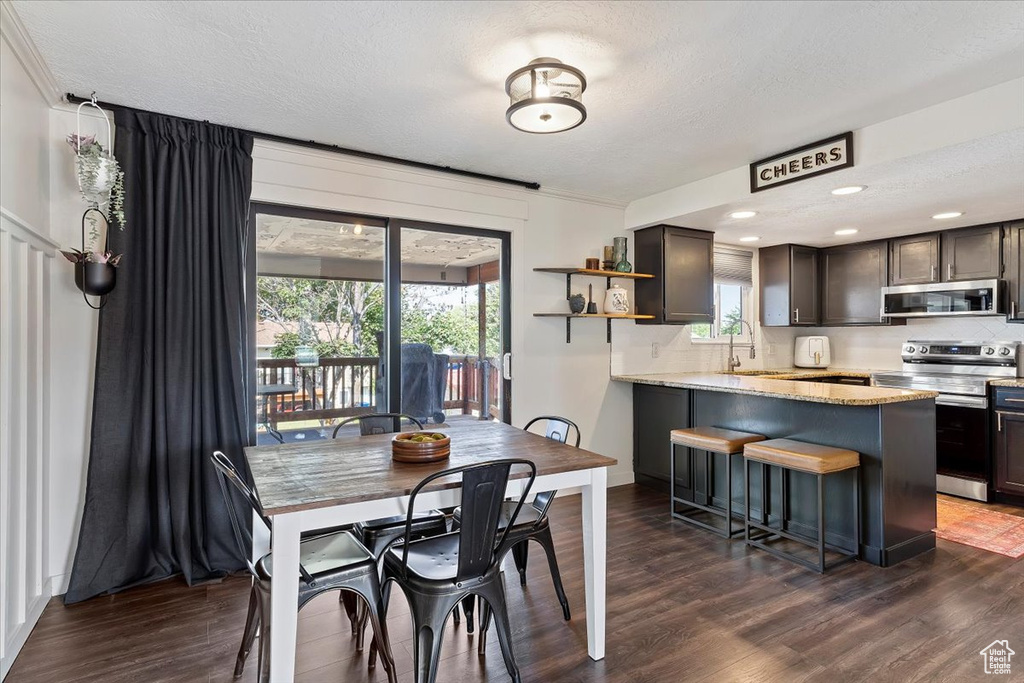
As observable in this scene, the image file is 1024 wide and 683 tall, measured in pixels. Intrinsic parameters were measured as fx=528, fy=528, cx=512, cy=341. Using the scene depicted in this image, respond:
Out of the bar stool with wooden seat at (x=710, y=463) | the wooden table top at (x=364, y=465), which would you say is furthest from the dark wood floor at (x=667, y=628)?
the wooden table top at (x=364, y=465)

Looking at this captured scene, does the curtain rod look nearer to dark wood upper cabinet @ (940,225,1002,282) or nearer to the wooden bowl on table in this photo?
the wooden bowl on table

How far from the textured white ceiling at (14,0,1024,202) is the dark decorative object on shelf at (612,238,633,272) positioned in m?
1.30

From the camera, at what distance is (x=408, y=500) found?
183 cm

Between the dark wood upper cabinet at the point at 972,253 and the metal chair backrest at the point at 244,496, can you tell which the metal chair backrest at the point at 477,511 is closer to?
the metal chair backrest at the point at 244,496

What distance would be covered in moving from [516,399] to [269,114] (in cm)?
251

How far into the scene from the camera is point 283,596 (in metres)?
1.61

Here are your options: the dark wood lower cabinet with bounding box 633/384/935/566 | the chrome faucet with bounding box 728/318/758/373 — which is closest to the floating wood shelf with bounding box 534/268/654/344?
the dark wood lower cabinet with bounding box 633/384/935/566

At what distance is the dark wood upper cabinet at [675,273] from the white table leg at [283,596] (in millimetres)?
3651

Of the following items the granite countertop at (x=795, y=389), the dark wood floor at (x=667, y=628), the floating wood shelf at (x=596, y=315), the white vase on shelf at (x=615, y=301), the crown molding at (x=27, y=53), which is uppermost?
the crown molding at (x=27, y=53)

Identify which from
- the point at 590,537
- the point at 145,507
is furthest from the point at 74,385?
the point at 590,537

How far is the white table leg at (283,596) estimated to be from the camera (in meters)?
1.61

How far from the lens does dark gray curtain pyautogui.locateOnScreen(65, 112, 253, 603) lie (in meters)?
2.69

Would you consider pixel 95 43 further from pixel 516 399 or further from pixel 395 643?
pixel 516 399

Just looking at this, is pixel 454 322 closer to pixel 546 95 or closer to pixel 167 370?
pixel 167 370
